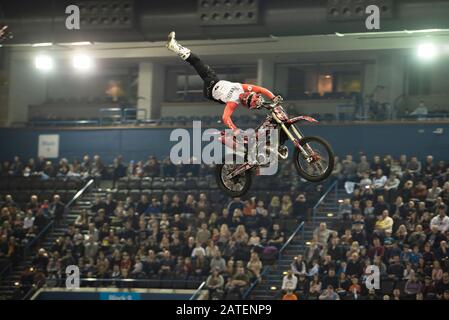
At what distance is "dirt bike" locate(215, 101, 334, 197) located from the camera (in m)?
17.2

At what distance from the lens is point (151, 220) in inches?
1094

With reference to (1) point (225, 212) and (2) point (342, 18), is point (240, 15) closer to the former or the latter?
(2) point (342, 18)

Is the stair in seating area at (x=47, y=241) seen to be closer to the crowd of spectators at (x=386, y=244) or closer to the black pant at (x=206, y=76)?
the crowd of spectators at (x=386, y=244)

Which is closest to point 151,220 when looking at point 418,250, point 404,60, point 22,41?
point 22,41

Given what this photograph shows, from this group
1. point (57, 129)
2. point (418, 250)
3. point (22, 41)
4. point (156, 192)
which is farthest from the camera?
point (57, 129)

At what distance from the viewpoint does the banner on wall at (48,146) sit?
1341 inches

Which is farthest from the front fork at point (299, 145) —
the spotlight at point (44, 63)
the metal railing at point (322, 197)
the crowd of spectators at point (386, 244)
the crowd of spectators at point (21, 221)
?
the spotlight at point (44, 63)

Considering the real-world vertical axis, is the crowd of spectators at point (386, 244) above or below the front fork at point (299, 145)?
below

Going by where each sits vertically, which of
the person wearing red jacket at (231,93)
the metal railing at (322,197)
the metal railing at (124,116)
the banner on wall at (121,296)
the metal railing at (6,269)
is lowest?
the banner on wall at (121,296)

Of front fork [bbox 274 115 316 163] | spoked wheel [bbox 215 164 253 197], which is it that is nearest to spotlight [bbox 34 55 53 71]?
spoked wheel [bbox 215 164 253 197]

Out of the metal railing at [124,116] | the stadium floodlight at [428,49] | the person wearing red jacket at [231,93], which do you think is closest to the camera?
the person wearing red jacket at [231,93]

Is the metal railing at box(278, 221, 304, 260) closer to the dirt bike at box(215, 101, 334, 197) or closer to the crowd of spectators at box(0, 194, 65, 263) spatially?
the crowd of spectators at box(0, 194, 65, 263)

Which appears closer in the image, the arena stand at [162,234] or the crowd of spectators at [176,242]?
the crowd of spectators at [176,242]

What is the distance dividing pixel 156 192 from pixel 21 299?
499 cm
